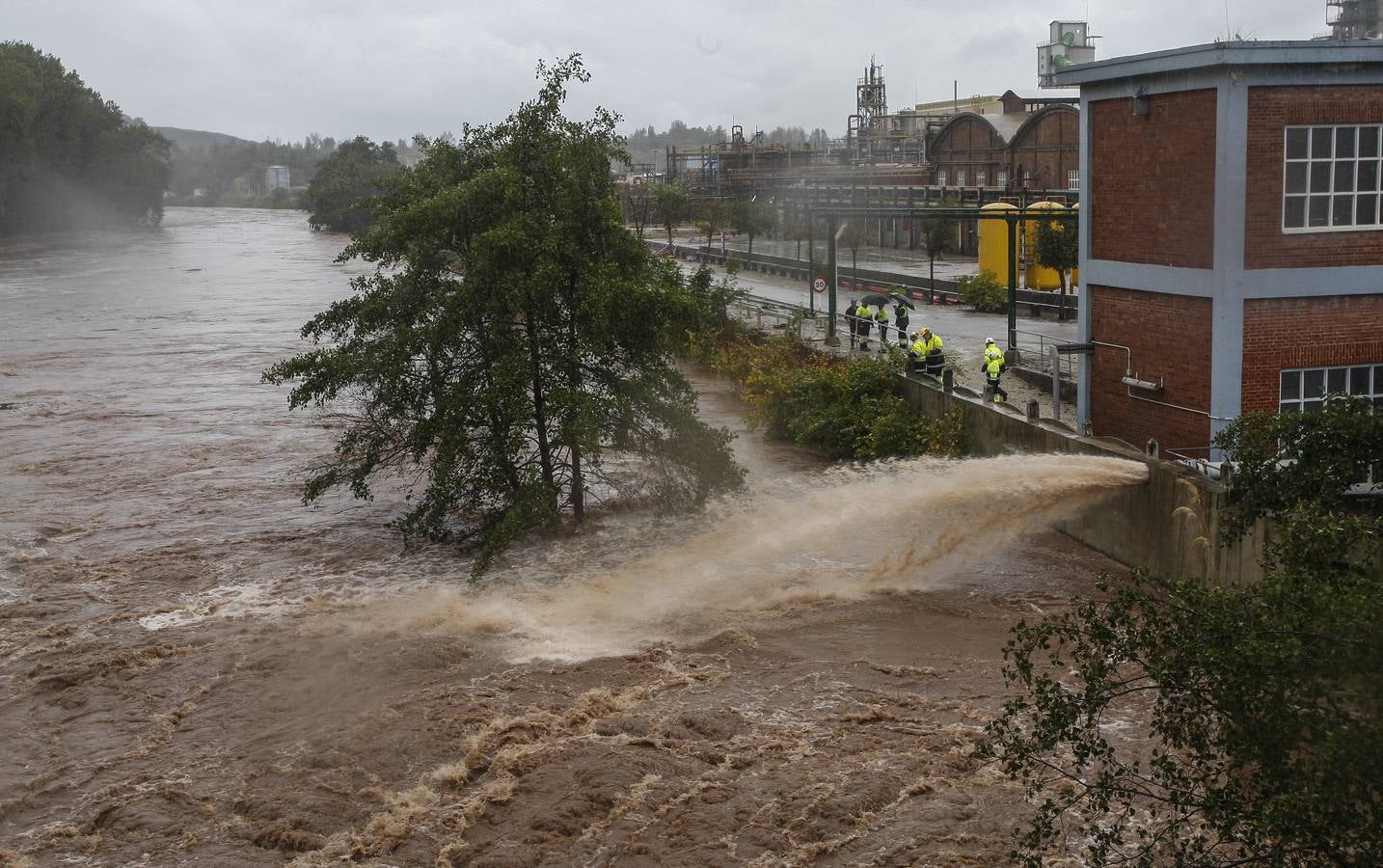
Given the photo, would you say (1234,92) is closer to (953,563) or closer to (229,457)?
(953,563)

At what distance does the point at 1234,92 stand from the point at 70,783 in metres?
16.5

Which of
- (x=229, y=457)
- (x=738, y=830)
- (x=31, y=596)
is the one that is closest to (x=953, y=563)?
(x=738, y=830)

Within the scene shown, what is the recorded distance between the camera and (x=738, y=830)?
40.4 feet

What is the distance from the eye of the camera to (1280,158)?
1831 centimetres

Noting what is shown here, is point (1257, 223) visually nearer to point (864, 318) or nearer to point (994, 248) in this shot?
point (864, 318)

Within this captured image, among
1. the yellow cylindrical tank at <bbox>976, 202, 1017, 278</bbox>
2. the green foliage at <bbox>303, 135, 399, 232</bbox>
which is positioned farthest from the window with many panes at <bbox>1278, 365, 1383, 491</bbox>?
the green foliage at <bbox>303, 135, 399, 232</bbox>

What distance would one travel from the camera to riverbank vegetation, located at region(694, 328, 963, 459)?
25000 millimetres

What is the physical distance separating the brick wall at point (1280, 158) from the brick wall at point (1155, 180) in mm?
518

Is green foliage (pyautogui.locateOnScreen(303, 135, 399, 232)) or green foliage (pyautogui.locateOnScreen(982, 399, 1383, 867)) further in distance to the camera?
green foliage (pyautogui.locateOnScreen(303, 135, 399, 232))

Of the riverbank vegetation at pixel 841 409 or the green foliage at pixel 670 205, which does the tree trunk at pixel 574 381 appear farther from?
the green foliage at pixel 670 205

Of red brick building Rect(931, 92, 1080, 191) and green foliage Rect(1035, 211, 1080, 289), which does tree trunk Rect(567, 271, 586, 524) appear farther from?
red brick building Rect(931, 92, 1080, 191)

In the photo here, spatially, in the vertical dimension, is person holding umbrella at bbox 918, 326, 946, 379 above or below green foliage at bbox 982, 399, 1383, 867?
below

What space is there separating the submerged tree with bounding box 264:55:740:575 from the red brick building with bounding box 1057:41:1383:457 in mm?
7032

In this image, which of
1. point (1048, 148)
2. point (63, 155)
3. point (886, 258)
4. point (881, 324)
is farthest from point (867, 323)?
point (63, 155)
